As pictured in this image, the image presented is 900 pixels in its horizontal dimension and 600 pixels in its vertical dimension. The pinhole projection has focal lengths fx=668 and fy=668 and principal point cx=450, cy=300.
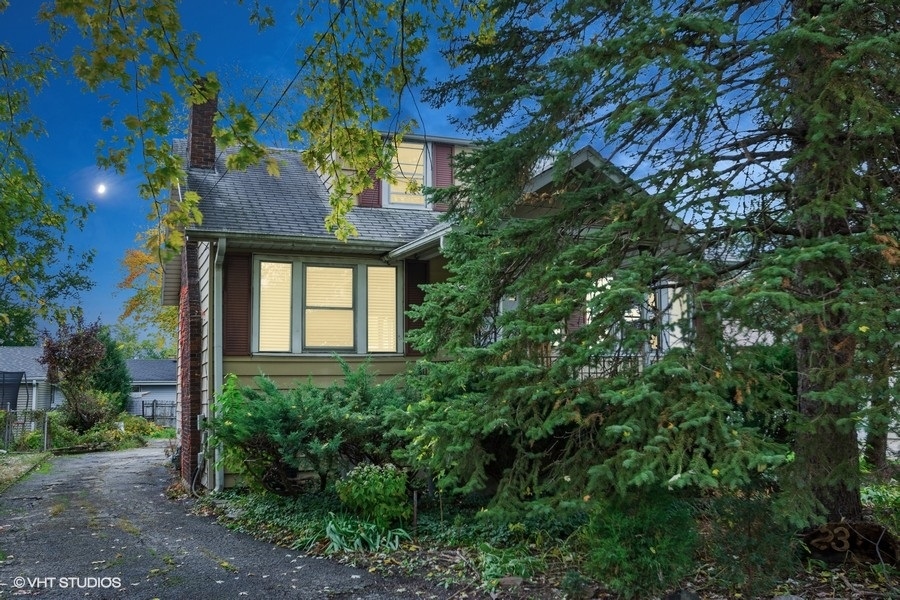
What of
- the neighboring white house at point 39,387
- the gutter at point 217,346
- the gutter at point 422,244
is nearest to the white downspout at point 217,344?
the gutter at point 217,346

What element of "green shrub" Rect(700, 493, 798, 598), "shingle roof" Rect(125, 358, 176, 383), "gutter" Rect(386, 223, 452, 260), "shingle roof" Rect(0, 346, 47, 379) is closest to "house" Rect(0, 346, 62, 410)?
"shingle roof" Rect(0, 346, 47, 379)

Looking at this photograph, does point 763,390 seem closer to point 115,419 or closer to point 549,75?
point 549,75

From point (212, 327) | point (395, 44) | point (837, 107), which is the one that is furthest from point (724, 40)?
point (212, 327)

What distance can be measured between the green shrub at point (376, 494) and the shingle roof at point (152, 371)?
38.1 metres

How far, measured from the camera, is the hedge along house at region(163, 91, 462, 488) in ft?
34.1

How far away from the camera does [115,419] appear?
24.3 metres

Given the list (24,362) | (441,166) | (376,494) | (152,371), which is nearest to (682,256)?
(376,494)

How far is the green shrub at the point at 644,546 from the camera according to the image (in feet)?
15.3

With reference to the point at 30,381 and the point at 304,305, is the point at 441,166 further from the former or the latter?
the point at 30,381

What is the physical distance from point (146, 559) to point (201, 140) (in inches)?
→ 331

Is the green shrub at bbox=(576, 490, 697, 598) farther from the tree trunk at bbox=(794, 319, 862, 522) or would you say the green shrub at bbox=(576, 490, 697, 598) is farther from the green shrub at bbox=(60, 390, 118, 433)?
the green shrub at bbox=(60, 390, 118, 433)

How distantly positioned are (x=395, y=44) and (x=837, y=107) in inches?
144

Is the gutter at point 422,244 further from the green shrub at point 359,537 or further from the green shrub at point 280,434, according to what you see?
the green shrub at point 359,537

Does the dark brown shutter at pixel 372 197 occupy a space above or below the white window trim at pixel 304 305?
above
